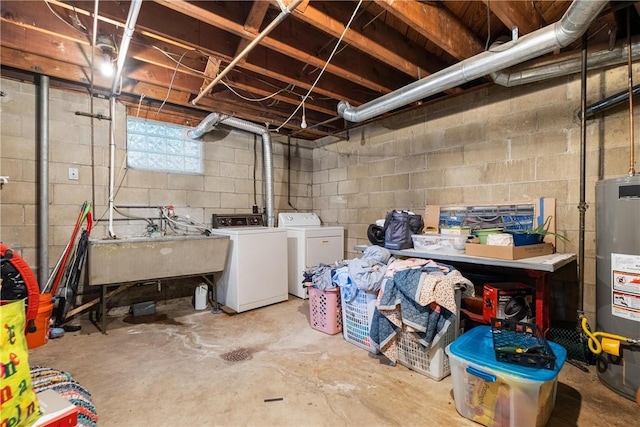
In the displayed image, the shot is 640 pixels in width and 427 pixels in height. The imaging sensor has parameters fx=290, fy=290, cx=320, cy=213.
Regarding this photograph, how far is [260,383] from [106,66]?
2882 millimetres

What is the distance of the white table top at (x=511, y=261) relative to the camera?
1800mm

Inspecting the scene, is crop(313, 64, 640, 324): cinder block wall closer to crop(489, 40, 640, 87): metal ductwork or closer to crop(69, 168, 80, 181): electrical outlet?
crop(489, 40, 640, 87): metal ductwork

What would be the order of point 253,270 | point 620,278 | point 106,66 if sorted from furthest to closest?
point 253,270, point 106,66, point 620,278

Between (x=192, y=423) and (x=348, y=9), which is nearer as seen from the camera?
(x=192, y=423)

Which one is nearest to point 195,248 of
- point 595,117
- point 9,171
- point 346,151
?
point 9,171

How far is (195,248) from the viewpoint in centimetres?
299

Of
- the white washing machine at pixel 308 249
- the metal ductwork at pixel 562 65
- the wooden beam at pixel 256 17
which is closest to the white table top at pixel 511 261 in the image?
the white washing machine at pixel 308 249

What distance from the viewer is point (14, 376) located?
3.40 ft

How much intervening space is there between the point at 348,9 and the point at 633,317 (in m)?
2.59

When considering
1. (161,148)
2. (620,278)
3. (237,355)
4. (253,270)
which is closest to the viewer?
(620,278)

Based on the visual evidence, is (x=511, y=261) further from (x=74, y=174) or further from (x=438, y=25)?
(x=74, y=174)

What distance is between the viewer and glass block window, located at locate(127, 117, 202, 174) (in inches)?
129

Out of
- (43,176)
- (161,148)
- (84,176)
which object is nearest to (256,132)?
(161,148)

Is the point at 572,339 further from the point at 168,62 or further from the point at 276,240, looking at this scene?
the point at 168,62
